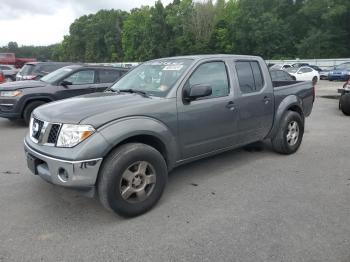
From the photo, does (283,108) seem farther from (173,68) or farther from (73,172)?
(73,172)

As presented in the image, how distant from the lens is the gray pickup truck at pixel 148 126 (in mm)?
3457

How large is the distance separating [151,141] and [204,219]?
107 centimetres

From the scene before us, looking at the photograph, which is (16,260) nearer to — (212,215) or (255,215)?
(212,215)

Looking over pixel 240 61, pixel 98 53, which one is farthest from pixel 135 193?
pixel 98 53

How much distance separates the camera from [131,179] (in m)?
3.68

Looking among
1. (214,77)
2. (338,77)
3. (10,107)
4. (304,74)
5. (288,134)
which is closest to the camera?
(214,77)

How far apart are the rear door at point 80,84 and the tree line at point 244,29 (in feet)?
165

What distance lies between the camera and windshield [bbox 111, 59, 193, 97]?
14.2 feet

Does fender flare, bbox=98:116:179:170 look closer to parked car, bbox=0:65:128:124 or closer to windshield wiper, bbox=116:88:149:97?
windshield wiper, bbox=116:88:149:97

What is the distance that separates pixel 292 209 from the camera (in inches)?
153

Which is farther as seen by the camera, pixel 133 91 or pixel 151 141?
pixel 133 91

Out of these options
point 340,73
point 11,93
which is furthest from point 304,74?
point 11,93

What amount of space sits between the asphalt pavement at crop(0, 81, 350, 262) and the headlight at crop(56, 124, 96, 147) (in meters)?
0.88

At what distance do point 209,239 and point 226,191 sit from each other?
4.04 feet
